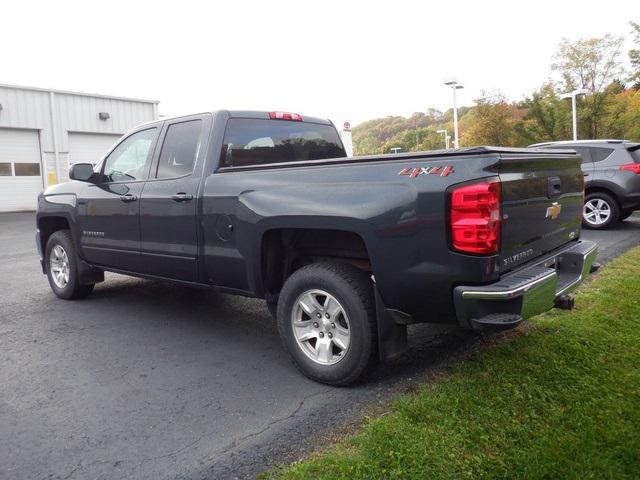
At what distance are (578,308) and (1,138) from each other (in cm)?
2260

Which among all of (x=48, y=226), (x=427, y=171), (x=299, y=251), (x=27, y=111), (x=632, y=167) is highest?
(x=27, y=111)

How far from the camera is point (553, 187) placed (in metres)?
3.64

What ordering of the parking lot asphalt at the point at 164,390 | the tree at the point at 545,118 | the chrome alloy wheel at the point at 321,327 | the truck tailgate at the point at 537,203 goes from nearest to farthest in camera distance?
the parking lot asphalt at the point at 164,390
the truck tailgate at the point at 537,203
the chrome alloy wheel at the point at 321,327
the tree at the point at 545,118

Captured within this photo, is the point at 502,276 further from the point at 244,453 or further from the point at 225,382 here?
the point at 225,382

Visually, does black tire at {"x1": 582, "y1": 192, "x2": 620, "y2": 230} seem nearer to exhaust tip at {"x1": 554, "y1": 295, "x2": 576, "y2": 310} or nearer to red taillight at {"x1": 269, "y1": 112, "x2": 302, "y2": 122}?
red taillight at {"x1": 269, "y1": 112, "x2": 302, "y2": 122}

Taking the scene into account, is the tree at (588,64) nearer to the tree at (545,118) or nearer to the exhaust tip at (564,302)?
the tree at (545,118)

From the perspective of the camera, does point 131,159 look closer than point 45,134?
Yes

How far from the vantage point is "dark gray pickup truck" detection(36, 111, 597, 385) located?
2971 mm

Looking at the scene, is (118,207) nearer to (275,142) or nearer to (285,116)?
(275,142)

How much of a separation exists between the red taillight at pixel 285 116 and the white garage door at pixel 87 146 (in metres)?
20.2

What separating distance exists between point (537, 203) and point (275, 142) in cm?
236

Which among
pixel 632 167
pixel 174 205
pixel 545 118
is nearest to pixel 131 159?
pixel 174 205

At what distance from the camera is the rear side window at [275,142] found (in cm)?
451

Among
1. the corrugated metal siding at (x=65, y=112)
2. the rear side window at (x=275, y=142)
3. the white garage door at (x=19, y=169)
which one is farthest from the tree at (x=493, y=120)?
the rear side window at (x=275, y=142)
